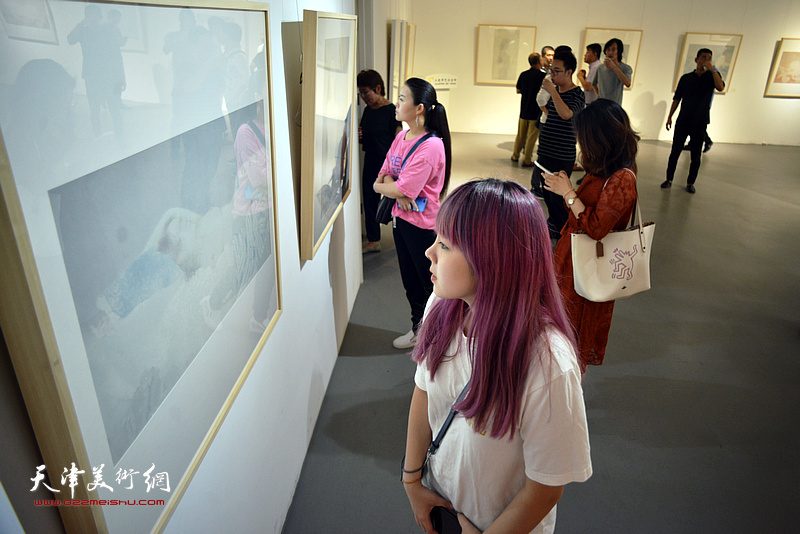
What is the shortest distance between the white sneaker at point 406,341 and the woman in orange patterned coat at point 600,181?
136 centimetres

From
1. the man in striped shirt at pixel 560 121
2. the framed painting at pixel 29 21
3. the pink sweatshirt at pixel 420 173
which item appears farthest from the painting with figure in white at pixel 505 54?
the framed painting at pixel 29 21

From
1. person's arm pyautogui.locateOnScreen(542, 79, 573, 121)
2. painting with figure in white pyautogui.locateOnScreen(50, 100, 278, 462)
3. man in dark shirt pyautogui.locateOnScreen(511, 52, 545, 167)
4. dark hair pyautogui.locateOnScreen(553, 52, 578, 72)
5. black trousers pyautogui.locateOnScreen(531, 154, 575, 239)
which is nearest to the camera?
painting with figure in white pyautogui.locateOnScreen(50, 100, 278, 462)

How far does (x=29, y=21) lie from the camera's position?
766mm

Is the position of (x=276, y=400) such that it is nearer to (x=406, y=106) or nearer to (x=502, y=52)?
(x=406, y=106)

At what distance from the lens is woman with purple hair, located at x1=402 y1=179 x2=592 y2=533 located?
1.19m

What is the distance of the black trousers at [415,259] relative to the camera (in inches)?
136

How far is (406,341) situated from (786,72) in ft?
40.3

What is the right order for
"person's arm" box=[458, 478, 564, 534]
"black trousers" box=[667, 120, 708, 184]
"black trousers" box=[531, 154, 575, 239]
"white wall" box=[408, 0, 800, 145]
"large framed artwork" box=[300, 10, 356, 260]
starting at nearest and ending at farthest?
1. "person's arm" box=[458, 478, 564, 534]
2. "large framed artwork" box=[300, 10, 356, 260]
3. "black trousers" box=[531, 154, 575, 239]
4. "black trousers" box=[667, 120, 708, 184]
5. "white wall" box=[408, 0, 800, 145]

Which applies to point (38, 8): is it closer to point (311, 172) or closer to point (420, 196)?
point (311, 172)

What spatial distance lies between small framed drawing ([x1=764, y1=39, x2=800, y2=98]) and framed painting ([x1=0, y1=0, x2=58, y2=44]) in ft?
46.6

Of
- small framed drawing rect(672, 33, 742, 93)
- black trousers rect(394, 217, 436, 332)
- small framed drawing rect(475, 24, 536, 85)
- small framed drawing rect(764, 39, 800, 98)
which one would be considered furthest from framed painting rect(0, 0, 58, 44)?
small framed drawing rect(764, 39, 800, 98)

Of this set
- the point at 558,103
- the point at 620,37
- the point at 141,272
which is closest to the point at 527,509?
the point at 141,272

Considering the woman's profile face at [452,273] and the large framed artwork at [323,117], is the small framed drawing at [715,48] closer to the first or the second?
the large framed artwork at [323,117]

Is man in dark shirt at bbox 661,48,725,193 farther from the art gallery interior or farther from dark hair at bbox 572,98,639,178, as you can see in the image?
dark hair at bbox 572,98,639,178
